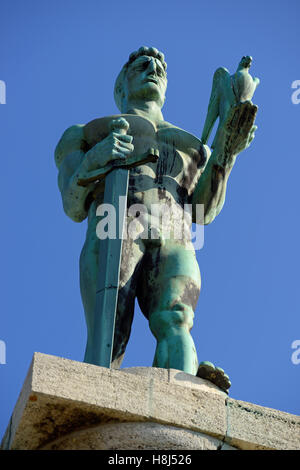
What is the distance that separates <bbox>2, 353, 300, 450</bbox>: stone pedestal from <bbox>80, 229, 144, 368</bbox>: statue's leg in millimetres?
1247

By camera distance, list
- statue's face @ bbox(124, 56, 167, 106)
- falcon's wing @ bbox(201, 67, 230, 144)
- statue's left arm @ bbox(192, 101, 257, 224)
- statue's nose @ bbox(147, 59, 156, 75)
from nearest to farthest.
A: statue's left arm @ bbox(192, 101, 257, 224), falcon's wing @ bbox(201, 67, 230, 144), statue's face @ bbox(124, 56, 167, 106), statue's nose @ bbox(147, 59, 156, 75)

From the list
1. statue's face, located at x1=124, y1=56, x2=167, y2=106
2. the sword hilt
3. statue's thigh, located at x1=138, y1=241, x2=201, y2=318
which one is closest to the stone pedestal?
statue's thigh, located at x1=138, y1=241, x2=201, y2=318

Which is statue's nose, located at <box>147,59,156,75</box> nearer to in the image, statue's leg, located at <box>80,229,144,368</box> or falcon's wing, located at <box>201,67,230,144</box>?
falcon's wing, located at <box>201,67,230,144</box>

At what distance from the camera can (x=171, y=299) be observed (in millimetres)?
7527

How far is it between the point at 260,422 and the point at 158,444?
0.71 meters

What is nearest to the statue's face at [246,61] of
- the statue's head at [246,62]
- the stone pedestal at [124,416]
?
the statue's head at [246,62]

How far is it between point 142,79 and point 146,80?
5 cm

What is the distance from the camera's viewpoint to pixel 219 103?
8672mm

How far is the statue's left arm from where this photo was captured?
26.9ft

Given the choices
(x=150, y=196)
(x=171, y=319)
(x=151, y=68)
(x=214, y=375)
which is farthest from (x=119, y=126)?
(x=214, y=375)

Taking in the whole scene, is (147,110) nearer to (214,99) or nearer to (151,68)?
(151,68)

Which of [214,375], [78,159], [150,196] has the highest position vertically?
[78,159]

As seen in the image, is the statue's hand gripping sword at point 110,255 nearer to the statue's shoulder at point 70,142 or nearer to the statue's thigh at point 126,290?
the statue's thigh at point 126,290
